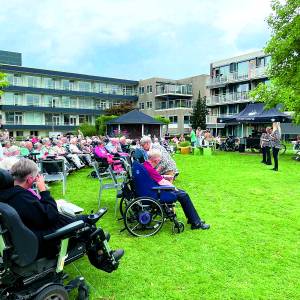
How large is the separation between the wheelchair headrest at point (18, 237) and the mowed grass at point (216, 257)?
939mm

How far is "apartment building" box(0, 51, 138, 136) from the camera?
171 ft

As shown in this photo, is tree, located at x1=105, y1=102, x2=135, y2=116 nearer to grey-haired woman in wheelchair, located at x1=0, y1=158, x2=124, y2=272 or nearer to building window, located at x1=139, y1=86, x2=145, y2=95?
building window, located at x1=139, y1=86, x2=145, y2=95

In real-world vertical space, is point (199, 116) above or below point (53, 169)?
above

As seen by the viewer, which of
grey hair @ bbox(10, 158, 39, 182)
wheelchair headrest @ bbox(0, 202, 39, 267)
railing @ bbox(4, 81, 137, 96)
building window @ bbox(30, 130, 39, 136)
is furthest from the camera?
building window @ bbox(30, 130, 39, 136)

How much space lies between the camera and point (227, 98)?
45.5 m

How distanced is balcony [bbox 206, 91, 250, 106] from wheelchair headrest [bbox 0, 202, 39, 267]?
41.1 m

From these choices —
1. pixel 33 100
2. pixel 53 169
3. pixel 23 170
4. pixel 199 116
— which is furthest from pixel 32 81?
pixel 23 170

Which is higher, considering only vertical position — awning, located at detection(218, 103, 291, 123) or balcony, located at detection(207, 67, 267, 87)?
balcony, located at detection(207, 67, 267, 87)

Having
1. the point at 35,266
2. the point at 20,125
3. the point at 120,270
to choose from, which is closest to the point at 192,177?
the point at 120,270

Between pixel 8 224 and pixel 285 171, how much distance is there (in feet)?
36.9

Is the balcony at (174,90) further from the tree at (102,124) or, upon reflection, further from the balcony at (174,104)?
the tree at (102,124)

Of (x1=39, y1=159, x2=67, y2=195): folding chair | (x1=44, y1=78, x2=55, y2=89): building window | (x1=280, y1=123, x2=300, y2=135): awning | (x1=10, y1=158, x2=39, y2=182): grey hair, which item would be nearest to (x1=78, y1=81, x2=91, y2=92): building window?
(x1=44, y1=78, x2=55, y2=89): building window

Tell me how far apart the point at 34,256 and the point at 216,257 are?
2.37m

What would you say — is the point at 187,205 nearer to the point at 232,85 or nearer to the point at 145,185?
the point at 145,185
